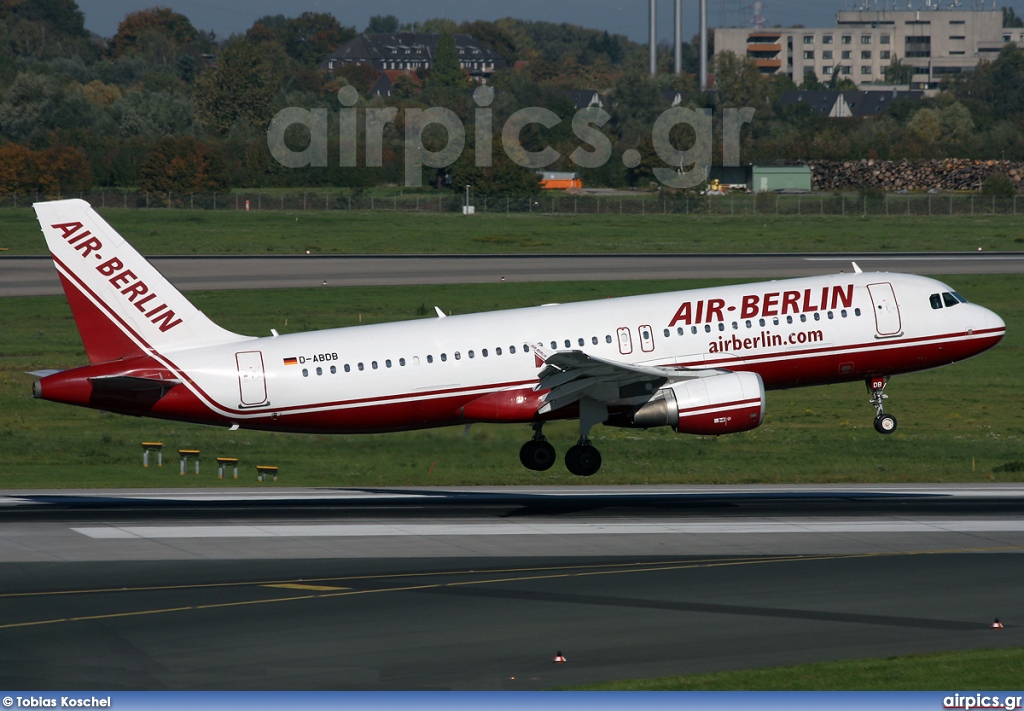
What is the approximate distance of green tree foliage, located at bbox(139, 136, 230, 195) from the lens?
17050 cm

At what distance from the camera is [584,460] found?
46.2 m

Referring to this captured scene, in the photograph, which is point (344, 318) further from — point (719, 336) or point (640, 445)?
point (719, 336)

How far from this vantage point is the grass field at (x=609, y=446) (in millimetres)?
55781

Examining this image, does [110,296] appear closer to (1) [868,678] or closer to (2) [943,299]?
(2) [943,299]

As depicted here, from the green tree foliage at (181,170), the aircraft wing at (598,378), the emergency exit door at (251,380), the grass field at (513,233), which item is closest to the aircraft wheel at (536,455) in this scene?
the aircraft wing at (598,378)

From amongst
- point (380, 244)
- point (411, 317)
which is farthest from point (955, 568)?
point (380, 244)

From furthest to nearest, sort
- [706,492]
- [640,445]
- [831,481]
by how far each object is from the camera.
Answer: [640,445] → [831,481] → [706,492]

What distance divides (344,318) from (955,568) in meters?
55.8

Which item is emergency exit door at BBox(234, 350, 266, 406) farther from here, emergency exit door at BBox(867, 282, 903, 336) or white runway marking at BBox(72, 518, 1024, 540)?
emergency exit door at BBox(867, 282, 903, 336)

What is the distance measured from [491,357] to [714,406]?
A: 7.19m

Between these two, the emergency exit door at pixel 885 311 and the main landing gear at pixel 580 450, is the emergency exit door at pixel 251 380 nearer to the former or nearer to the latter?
the main landing gear at pixel 580 450

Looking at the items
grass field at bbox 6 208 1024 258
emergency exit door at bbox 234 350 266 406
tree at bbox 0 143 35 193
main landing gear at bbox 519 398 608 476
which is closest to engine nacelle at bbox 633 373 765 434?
main landing gear at bbox 519 398 608 476

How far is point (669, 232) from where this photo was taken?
137250 mm

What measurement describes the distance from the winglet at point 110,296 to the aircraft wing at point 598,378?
10.6 metres
